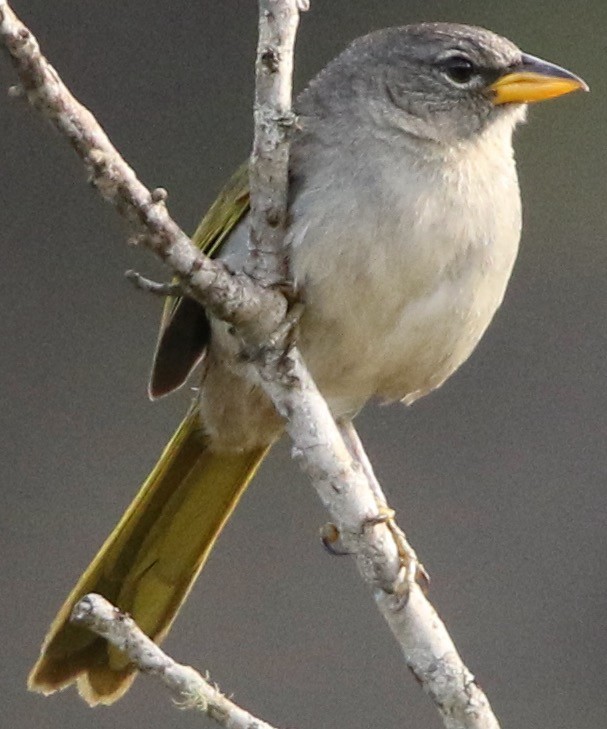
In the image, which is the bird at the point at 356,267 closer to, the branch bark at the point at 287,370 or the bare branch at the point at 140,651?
the branch bark at the point at 287,370

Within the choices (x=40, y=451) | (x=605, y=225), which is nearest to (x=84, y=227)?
(x=40, y=451)

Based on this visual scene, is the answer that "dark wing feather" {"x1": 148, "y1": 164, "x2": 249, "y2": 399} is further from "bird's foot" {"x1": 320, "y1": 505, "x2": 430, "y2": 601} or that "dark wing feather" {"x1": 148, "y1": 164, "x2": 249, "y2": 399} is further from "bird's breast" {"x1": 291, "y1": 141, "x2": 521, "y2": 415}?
"bird's foot" {"x1": 320, "y1": 505, "x2": 430, "y2": 601}

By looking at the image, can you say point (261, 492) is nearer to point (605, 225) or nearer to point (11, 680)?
point (11, 680)

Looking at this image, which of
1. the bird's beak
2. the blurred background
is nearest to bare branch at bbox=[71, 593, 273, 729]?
the bird's beak

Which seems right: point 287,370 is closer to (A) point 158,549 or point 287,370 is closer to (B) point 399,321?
(B) point 399,321

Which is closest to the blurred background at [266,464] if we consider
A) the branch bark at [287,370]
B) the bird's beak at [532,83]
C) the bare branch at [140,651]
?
the bird's beak at [532,83]
